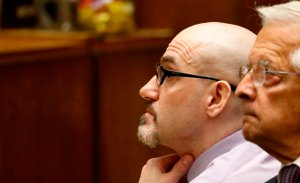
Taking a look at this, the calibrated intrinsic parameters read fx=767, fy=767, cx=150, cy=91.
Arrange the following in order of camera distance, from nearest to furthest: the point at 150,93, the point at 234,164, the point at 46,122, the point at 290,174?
the point at 290,174, the point at 234,164, the point at 150,93, the point at 46,122

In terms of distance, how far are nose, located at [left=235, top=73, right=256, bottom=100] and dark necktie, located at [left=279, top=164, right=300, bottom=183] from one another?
17cm

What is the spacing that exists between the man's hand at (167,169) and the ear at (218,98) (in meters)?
0.16

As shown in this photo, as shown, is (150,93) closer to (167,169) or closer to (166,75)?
(166,75)

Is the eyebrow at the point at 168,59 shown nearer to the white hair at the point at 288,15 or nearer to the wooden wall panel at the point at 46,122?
the white hair at the point at 288,15

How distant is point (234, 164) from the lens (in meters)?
1.96

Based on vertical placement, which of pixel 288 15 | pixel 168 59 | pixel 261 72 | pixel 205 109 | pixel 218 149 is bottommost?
pixel 218 149

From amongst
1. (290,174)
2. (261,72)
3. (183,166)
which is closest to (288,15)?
(261,72)

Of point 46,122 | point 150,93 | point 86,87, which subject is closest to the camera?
point 150,93

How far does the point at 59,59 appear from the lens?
3662 mm

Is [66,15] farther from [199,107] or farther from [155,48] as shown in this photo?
[199,107]

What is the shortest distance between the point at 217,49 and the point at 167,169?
0.38 meters

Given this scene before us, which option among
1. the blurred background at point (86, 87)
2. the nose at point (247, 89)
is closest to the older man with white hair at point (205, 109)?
the nose at point (247, 89)

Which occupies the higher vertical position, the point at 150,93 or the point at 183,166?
the point at 150,93

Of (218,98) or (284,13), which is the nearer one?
(284,13)
